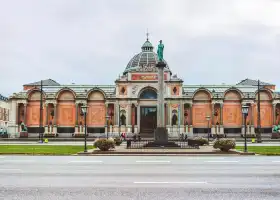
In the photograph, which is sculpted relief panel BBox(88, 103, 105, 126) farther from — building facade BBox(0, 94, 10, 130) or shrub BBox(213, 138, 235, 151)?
shrub BBox(213, 138, 235, 151)

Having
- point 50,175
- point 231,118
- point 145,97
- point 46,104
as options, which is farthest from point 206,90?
point 50,175

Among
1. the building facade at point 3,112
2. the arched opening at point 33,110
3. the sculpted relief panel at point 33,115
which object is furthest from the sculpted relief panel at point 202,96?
the building facade at point 3,112

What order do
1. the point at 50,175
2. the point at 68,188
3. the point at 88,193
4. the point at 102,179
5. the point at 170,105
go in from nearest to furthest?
the point at 88,193 < the point at 68,188 < the point at 102,179 < the point at 50,175 < the point at 170,105

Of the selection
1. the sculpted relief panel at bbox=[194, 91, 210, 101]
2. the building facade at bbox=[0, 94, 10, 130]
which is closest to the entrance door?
the sculpted relief panel at bbox=[194, 91, 210, 101]

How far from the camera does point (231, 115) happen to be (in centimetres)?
7325

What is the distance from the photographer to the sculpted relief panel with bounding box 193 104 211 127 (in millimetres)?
73188

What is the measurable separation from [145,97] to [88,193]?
211ft

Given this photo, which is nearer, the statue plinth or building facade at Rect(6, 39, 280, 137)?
the statue plinth

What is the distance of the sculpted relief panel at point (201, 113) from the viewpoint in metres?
73.2

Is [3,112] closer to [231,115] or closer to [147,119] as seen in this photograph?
[147,119]

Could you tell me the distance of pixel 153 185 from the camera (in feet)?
33.6

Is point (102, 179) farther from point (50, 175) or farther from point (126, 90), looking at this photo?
point (126, 90)

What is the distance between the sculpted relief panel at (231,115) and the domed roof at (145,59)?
16.4 meters

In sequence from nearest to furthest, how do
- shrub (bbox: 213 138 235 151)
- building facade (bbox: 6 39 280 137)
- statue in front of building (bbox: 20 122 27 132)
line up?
shrub (bbox: 213 138 235 151) < statue in front of building (bbox: 20 122 27 132) < building facade (bbox: 6 39 280 137)
